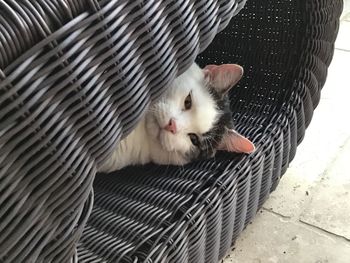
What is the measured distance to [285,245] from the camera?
130cm

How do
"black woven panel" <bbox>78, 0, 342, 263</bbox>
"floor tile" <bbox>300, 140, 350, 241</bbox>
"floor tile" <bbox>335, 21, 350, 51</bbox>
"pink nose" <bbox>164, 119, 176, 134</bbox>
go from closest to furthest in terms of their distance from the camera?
"black woven panel" <bbox>78, 0, 342, 263</bbox>, "pink nose" <bbox>164, 119, 176, 134</bbox>, "floor tile" <bbox>300, 140, 350, 241</bbox>, "floor tile" <bbox>335, 21, 350, 51</bbox>

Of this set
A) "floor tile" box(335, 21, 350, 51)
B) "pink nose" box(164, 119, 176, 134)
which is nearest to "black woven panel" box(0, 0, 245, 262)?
"pink nose" box(164, 119, 176, 134)

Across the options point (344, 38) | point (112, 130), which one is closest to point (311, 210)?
point (112, 130)

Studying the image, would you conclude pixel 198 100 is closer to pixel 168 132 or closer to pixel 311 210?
pixel 168 132

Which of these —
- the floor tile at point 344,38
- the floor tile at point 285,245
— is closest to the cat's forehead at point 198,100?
the floor tile at point 285,245

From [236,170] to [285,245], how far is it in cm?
36

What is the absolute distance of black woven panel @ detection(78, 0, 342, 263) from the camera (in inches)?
35.1

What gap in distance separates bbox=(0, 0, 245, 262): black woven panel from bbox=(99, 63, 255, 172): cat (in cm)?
44

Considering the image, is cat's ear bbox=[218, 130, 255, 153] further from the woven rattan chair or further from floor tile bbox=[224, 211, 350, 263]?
floor tile bbox=[224, 211, 350, 263]

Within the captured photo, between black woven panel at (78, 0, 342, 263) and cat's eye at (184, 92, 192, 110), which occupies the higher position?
cat's eye at (184, 92, 192, 110)

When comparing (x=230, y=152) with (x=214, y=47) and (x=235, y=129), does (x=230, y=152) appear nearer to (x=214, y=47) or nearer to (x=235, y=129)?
(x=235, y=129)

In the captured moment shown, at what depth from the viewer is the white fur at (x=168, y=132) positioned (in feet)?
3.58

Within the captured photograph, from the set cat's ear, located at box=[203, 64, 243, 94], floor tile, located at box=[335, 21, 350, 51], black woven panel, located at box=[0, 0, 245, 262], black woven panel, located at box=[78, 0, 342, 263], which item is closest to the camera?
black woven panel, located at box=[0, 0, 245, 262]

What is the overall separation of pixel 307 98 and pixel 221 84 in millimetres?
250
